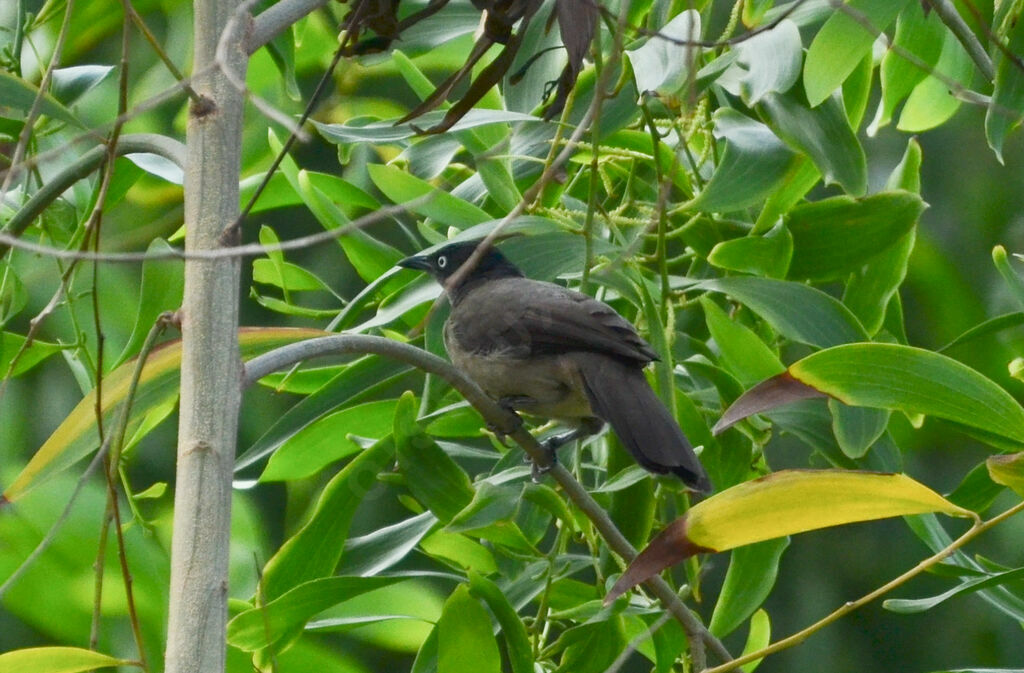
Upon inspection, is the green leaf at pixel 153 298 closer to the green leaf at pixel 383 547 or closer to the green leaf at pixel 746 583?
the green leaf at pixel 383 547

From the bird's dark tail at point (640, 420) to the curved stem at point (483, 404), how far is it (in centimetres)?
11

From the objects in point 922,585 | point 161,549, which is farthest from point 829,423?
point 922,585

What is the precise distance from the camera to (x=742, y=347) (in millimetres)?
1929

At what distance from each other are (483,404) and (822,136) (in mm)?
707

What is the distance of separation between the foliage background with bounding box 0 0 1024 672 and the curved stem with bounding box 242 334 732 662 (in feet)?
1.54

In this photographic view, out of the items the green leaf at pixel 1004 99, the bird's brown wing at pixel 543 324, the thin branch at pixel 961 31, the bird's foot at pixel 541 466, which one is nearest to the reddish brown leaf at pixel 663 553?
the bird's foot at pixel 541 466

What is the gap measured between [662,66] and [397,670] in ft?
9.08

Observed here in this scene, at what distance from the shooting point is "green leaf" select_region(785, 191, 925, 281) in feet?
6.63

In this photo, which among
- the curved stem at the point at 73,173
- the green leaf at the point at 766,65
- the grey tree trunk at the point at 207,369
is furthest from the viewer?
the green leaf at the point at 766,65

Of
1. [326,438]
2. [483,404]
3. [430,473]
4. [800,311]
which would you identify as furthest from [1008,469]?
[326,438]

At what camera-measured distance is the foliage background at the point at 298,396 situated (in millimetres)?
2346

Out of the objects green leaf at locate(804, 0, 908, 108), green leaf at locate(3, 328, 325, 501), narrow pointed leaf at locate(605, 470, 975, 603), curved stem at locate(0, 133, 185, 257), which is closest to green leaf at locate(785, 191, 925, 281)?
green leaf at locate(804, 0, 908, 108)

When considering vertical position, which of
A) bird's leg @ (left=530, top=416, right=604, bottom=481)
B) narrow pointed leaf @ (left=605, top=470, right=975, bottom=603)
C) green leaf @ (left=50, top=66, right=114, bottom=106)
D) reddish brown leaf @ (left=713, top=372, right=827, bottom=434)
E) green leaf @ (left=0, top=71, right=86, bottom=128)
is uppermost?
green leaf @ (left=50, top=66, right=114, bottom=106)

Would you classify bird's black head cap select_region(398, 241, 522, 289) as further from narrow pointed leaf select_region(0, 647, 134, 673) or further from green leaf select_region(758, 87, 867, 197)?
narrow pointed leaf select_region(0, 647, 134, 673)
